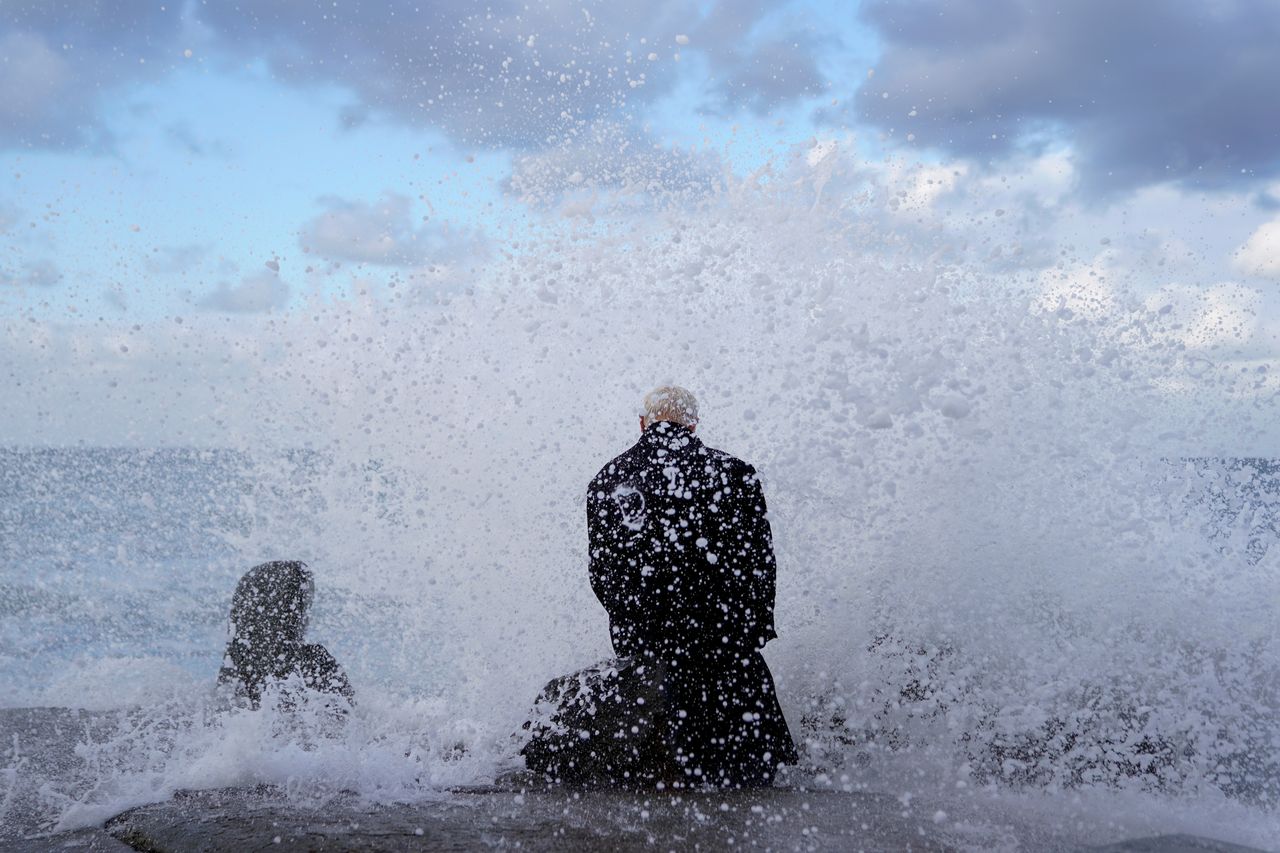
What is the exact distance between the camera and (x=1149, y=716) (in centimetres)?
499

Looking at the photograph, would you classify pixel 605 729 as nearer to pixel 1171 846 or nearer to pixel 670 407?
pixel 670 407

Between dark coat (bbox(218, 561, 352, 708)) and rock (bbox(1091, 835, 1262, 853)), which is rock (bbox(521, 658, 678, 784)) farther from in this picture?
dark coat (bbox(218, 561, 352, 708))

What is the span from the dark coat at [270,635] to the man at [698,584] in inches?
90.4

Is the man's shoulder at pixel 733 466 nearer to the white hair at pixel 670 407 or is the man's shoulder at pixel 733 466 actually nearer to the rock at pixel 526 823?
the white hair at pixel 670 407

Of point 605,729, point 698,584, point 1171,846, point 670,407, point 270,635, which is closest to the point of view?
point 1171,846

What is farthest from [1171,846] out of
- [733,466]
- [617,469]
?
[617,469]

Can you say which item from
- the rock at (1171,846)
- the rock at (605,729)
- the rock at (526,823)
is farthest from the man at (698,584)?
the rock at (1171,846)

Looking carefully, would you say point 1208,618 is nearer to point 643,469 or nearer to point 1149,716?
point 1149,716

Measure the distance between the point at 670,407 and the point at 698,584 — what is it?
808 mm

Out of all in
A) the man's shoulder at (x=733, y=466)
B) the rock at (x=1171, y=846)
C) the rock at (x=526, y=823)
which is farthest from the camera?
the man's shoulder at (x=733, y=466)

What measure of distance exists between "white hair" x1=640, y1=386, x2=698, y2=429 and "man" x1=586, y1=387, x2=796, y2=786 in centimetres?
2

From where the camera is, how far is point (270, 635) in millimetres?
5750

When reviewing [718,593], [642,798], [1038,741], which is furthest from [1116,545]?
[642,798]

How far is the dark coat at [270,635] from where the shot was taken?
5.68m
